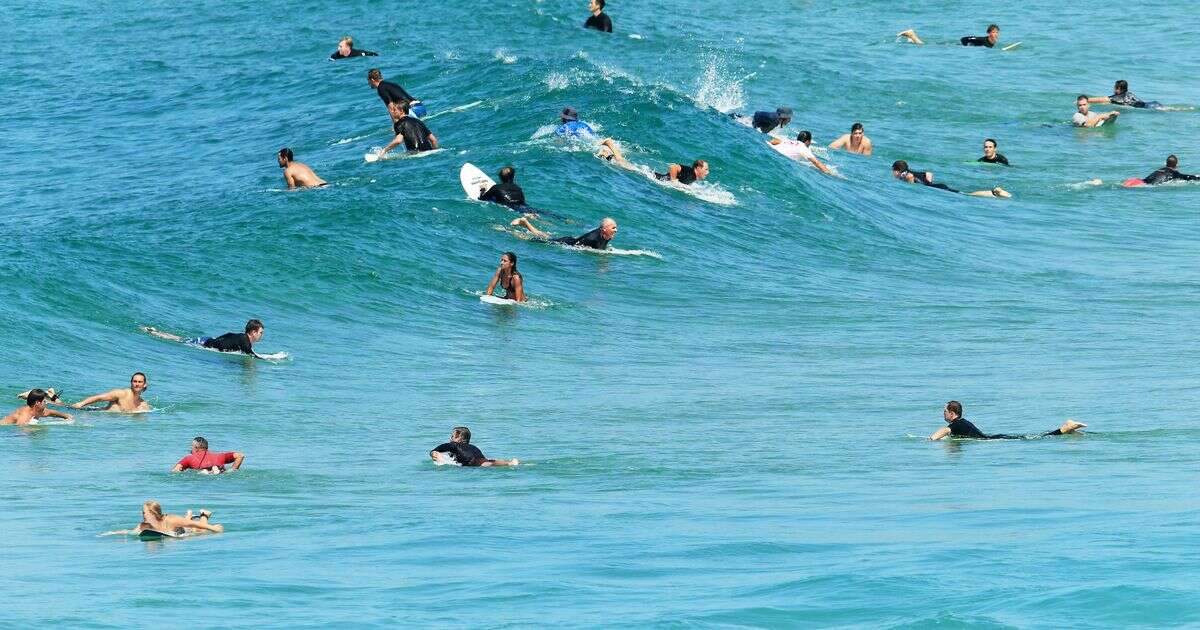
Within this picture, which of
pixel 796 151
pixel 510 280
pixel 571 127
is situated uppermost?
pixel 571 127

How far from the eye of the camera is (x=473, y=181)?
1428 inches

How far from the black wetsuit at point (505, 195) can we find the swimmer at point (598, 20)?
25.2m

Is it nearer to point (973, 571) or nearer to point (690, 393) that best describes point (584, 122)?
point (690, 393)

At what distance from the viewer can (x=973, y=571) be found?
15258 mm

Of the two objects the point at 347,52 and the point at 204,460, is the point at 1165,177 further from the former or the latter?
the point at 204,460

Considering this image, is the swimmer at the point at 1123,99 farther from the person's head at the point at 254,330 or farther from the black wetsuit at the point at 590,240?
the person's head at the point at 254,330

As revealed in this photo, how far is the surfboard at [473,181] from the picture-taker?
119 ft

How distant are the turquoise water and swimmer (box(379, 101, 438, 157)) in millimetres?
1327

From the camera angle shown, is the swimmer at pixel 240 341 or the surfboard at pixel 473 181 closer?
the swimmer at pixel 240 341

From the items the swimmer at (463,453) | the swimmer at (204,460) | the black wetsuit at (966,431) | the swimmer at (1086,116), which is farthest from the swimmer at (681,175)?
the swimmer at (204,460)

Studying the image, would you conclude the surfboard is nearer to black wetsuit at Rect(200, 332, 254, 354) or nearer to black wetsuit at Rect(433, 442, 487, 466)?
black wetsuit at Rect(200, 332, 254, 354)

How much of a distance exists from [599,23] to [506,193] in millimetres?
25984

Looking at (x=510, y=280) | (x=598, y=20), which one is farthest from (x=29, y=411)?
(x=598, y=20)

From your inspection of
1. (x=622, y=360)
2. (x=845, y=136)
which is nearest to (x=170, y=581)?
(x=622, y=360)
